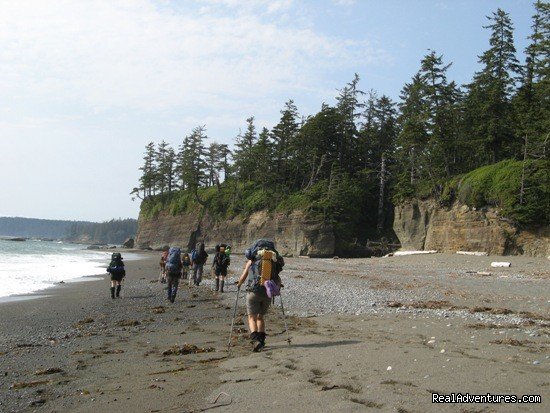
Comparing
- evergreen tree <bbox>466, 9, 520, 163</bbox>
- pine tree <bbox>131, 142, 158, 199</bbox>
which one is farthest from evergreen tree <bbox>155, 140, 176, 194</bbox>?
evergreen tree <bbox>466, 9, 520, 163</bbox>

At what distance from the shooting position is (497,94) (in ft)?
126

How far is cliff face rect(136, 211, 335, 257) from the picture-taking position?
4969cm

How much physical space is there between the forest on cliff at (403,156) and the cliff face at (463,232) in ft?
2.84

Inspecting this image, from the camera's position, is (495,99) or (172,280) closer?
(172,280)

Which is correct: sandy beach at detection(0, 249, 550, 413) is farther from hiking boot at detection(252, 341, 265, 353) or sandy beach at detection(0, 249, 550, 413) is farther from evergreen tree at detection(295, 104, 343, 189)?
evergreen tree at detection(295, 104, 343, 189)

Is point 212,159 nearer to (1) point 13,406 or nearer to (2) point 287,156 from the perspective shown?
(2) point 287,156

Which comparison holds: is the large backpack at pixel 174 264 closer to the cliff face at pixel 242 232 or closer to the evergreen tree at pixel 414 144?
the evergreen tree at pixel 414 144

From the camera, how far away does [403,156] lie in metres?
47.5

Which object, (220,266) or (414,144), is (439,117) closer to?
(414,144)

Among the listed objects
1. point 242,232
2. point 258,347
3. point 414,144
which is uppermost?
point 414,144

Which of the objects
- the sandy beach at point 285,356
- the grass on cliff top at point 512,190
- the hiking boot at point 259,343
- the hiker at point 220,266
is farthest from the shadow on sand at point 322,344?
the grass on cliff top at point 512,190

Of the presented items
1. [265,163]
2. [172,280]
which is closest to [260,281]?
[172,280]

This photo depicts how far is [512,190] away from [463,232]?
4.84 m

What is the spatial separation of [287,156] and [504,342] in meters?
55.5
